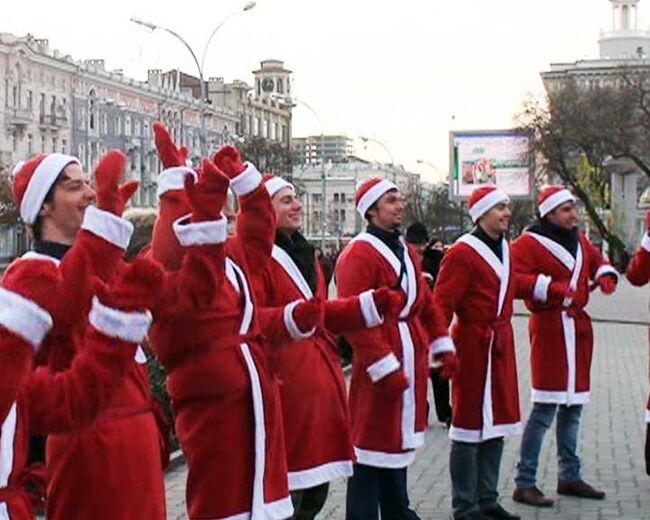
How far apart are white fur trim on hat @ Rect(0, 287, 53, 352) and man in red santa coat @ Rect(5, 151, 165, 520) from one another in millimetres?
366

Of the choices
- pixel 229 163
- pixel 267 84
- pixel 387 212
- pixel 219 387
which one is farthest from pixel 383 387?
pixel 267 84

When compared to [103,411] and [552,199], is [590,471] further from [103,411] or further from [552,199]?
[103,411]

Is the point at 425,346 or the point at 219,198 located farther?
the point at 425,346

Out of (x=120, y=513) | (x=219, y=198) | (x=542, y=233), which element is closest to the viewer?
(x=120, y=513)

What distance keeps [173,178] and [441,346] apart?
103 inches

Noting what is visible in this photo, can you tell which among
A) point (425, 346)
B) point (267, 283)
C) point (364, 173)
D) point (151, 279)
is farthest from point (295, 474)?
point (364, 173)

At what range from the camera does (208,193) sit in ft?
17.1

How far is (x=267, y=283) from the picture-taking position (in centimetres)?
633

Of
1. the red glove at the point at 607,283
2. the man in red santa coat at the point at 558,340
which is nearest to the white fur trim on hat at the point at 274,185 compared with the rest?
the man in red santa coat at the point at 558,340

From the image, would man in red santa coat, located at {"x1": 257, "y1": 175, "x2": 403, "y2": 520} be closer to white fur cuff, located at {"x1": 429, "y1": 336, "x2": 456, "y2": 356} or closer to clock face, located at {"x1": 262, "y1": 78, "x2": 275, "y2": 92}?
white fur cuff, located at {"x1": 429, "y1": 336, "x2": 456, "y2": 356}

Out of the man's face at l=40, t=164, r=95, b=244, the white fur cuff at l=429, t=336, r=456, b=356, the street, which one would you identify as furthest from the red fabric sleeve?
the street

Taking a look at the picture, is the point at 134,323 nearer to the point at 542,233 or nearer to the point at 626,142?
the point at 542,233

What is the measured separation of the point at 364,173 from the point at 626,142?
74.3 metres

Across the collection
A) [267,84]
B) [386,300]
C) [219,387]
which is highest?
[267,84]
